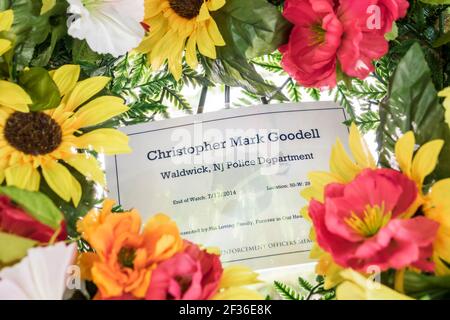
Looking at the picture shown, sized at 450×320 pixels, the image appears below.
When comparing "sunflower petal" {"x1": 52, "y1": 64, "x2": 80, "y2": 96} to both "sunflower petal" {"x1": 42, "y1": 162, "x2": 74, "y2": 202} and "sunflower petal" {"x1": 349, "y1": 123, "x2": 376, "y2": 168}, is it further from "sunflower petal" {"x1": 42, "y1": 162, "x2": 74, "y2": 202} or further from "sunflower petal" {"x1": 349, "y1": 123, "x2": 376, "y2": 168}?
"sunflower petal" {"x1": 349, "y1": 123, "x2": 376, "y2": 168}

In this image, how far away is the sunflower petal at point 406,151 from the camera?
0.38m

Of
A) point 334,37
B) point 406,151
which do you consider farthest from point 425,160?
point 334,37

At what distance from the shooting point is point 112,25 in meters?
0.47

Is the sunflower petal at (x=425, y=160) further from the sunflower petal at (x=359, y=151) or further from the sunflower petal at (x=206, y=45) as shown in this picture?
the sunflower petal at (x=206, y=45)

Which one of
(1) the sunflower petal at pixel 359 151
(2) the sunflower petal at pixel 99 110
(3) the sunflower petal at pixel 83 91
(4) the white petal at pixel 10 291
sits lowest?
(4) the white petal at pixel 10 291

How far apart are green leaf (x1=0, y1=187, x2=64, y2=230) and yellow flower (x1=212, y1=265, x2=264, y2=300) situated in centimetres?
10

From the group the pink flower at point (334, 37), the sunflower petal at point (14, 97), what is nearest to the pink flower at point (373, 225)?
the pink flower at point (334, 37)

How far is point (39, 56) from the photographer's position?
49 centimetres

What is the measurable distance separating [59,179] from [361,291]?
222 millimetres

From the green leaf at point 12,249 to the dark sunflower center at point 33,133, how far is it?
0.33 feet

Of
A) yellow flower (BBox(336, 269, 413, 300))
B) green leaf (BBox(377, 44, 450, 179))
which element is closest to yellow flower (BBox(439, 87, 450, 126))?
green leaf (BBox(377, 44, 450, 179))

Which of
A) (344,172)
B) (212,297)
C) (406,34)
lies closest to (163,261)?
(212,297)

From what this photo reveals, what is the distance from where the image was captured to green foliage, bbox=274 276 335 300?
0.46 metres

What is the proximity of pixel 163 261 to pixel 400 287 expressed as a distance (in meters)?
0.14
